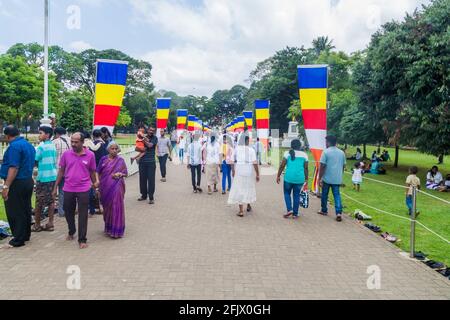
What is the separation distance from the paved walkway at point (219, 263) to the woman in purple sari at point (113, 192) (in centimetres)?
26

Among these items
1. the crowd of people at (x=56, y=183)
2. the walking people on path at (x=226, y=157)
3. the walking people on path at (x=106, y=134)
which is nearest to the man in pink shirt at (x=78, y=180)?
the crowd of people at (x=56, y=183)

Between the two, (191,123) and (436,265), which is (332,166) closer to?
→ (436,265)

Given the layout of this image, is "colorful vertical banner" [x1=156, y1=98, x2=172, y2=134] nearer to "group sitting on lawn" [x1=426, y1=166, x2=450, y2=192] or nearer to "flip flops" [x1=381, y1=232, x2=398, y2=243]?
"group sitting on lawn" [x1=426, y1=166, x2=450, y2=192]

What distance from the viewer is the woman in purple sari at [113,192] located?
21.1ft

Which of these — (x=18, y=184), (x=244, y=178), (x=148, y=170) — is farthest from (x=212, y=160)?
(x=18, y=184)

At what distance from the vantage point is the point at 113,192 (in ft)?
21.3

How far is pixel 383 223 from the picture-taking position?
844 cm

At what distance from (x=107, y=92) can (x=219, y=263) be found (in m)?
5.00

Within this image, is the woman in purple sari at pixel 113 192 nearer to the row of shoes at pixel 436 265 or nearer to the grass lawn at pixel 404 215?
the row of shoes at pixel 436 265

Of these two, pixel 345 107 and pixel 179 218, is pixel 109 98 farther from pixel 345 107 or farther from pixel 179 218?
pixel 345 107

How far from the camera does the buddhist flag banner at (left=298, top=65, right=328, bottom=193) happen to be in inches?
396
